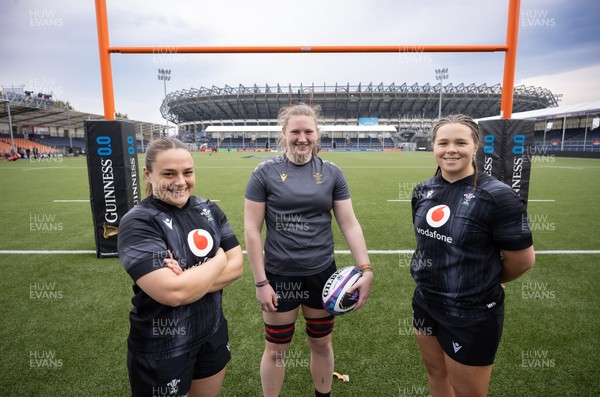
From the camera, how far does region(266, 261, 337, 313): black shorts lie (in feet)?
7.50

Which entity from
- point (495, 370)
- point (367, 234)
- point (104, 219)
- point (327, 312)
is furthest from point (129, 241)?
point (367, 234)

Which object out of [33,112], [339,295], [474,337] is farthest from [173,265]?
[33,112]

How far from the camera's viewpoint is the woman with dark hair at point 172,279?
1504 millimetres

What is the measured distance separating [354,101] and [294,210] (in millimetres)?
74702

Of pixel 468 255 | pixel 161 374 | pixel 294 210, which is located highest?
pixel 294 210

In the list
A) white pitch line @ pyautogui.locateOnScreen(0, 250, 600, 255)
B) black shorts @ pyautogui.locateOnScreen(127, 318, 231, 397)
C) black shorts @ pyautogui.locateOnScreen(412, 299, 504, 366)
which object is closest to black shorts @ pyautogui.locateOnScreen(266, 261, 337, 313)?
black shorts @ pyautogui.locateOnScreen(127, 318, 231, 397)

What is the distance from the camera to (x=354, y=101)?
237ft

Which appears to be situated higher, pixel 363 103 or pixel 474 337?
pixel 363 103

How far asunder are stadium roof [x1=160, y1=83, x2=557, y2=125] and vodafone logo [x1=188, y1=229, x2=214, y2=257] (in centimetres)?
6823

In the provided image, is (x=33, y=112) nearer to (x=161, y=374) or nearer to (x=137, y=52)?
(x=137, y=52)

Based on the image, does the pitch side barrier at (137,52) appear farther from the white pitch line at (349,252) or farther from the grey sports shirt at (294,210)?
the grey sports shirt at (294,210)

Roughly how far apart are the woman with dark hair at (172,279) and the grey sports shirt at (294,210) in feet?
1.65

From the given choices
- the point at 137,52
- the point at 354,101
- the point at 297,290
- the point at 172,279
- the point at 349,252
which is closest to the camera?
the point at 172,279

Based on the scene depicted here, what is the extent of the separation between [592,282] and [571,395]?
2.69m
